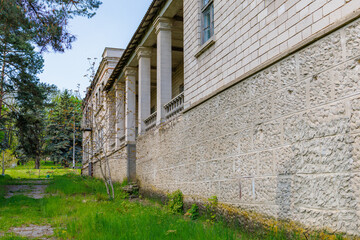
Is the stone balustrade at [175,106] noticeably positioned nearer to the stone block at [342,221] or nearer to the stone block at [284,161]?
the stone block at [284,161]

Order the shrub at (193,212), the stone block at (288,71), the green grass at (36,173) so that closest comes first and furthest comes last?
the stone block at (288,71) → the shrub at (193,212) → the green grass at (36,173)

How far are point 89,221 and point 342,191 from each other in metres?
4.52

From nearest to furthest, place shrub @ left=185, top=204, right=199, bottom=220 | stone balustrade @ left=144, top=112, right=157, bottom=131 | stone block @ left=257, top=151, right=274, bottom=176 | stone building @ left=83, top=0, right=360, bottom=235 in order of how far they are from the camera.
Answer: stone building @ left=83, top=0, right=360, bottom=235
stone block @ left=257, top=151, right=274, bottom=176
shrub @ left=185, top=204, right=199, bottom=220
stone balustrade @ left=144, top=112, right=157, bottom=131

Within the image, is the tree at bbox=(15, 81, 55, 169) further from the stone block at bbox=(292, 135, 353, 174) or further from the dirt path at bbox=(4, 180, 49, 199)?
the stone block at bbox=(292, 135, 353, 174)

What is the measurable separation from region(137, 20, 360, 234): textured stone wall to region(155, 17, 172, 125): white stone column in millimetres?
4458

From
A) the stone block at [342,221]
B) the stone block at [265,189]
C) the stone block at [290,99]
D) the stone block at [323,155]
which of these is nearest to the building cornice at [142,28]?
the stone block at [290,99]

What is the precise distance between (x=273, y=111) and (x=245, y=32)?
75.2 inches

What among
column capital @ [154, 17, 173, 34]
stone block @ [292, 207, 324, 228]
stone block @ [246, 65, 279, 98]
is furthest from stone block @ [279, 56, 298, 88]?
column capital @ [154, 17, 173, 34]

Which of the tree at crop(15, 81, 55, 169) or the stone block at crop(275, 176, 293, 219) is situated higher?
the tree at crop(15, 81, 55, 169)

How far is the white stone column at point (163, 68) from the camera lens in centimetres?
1267

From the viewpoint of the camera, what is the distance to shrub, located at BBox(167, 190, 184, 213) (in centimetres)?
939

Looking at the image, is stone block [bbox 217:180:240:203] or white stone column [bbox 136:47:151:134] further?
white stone column [bbox 136:47:151:134]

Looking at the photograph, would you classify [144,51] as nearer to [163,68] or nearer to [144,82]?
[144,82]

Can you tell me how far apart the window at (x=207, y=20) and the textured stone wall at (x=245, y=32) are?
11 cm
